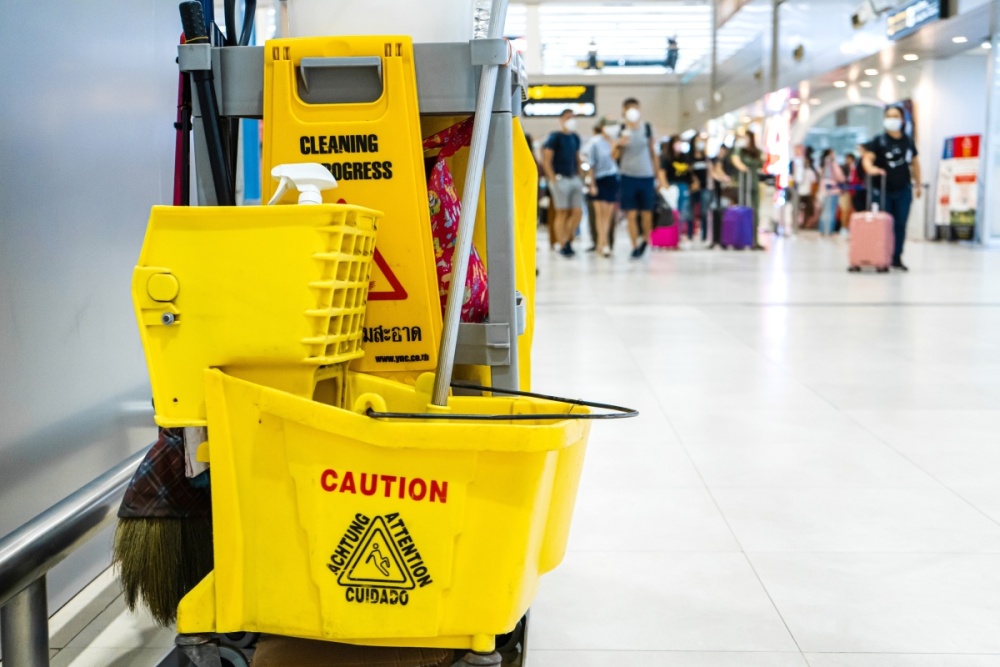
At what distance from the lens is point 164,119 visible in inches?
88.0

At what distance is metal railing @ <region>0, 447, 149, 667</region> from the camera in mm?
1245

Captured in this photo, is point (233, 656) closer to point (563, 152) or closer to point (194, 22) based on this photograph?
point (194, 22)

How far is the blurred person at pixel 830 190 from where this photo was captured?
17.6 meters

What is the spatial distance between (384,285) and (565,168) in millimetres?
9266

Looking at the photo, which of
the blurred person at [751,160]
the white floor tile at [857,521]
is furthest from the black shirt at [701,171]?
the white floor tile at [857,521]

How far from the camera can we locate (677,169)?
1340 centimetres

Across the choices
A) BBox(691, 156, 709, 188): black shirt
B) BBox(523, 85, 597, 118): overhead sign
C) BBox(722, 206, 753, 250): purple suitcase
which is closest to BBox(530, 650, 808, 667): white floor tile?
BBox(722, 206, 753, 250): purple suitcase

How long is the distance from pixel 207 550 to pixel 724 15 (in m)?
21.2

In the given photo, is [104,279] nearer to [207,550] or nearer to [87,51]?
[87,51]

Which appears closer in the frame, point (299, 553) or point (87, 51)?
point (299, 553)

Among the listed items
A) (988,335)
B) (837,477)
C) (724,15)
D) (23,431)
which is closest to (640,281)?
(988,335)

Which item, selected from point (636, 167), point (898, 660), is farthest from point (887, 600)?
point (636, 167)

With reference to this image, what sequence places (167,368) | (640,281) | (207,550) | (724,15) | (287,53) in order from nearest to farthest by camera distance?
(167,368), (287,53), (207,550), (640,281), (724,15)

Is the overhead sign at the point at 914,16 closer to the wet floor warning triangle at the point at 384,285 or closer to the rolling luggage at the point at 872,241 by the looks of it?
the rolling luggage at the point at 872,241
